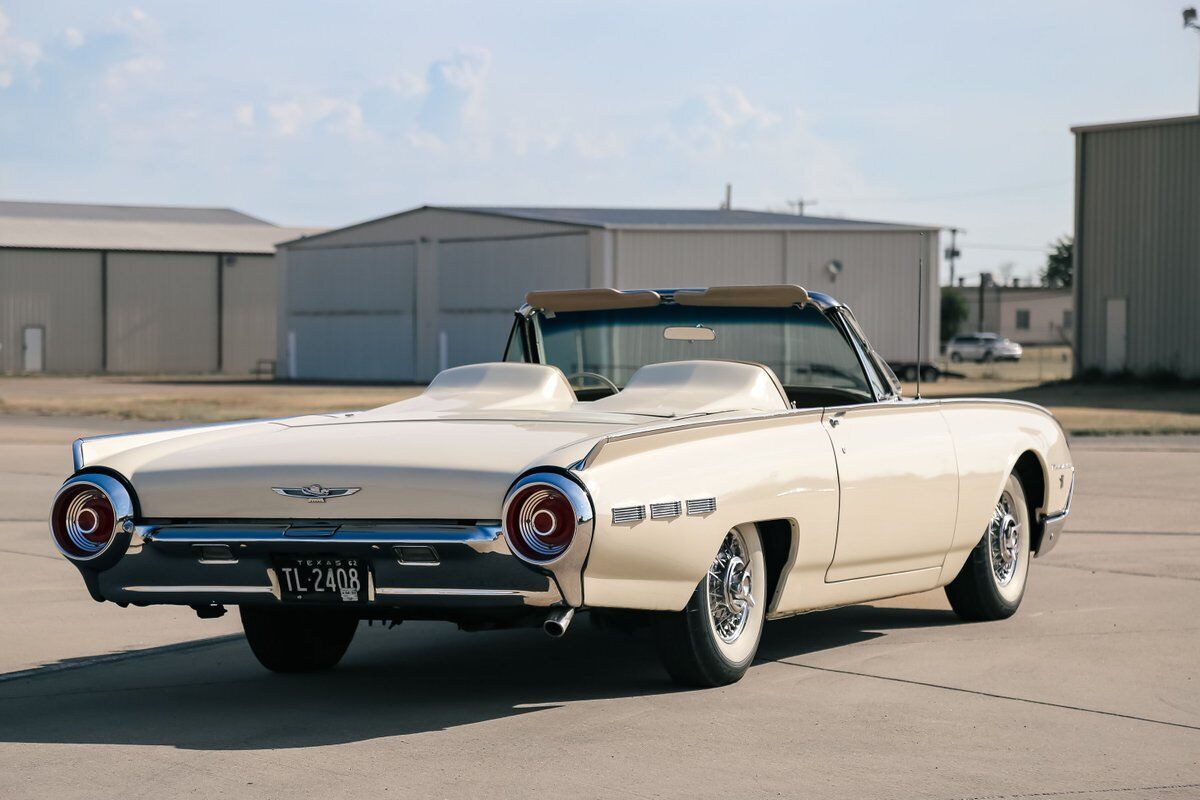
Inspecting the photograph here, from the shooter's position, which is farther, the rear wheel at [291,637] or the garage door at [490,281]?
the garage door at [490,281]

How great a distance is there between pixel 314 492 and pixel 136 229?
224ft

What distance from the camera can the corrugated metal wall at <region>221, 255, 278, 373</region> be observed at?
69500 millimetres

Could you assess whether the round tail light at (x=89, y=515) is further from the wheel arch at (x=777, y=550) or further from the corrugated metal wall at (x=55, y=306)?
the corrugated metal wall at (x=55, y=306)

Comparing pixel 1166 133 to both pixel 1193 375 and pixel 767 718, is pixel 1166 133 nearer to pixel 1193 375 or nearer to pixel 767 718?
pixel 1193 375

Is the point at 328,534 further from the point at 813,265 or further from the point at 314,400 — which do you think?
the point at 813,265

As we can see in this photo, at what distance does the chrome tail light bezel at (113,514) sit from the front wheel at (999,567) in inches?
157

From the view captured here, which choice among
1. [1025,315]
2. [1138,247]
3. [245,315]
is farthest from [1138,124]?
[1025,315]

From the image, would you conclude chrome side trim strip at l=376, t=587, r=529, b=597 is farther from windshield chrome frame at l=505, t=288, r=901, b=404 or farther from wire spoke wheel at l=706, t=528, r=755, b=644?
windshield chrome frame at l=505, t=288, r=901, b=404

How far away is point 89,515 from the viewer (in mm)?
6480

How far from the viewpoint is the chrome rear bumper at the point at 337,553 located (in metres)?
5.93

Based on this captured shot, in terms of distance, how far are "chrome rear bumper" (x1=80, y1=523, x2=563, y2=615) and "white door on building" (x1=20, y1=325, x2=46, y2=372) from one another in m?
62.3

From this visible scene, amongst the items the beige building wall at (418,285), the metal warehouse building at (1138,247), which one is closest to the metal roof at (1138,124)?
A: the metal warehouse building at (1138,247)

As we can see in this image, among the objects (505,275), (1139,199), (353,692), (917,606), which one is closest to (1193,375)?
(1139,199)

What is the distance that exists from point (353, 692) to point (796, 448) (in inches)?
78.4
